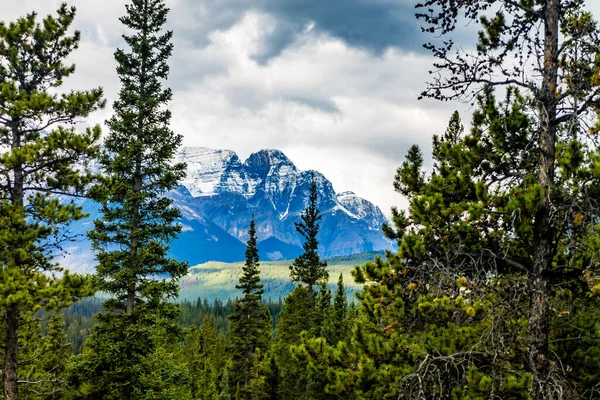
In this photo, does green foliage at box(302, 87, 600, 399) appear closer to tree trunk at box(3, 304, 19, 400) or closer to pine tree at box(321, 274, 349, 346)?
tree trunk at box(3, 304, 19, 400)

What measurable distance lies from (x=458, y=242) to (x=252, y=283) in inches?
1195

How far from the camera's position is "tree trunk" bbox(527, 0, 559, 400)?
22.2ft

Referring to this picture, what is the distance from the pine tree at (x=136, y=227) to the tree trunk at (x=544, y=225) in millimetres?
13727

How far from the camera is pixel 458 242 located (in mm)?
7562

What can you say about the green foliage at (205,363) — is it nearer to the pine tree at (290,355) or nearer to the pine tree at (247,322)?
the pine tree at (247,322)

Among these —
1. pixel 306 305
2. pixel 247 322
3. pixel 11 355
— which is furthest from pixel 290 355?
pixel 11 355

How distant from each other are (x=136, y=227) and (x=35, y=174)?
5309mm

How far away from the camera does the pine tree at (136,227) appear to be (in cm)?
1656

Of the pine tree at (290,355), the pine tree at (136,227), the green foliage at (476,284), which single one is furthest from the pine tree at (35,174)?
the pine tree at (290,355)

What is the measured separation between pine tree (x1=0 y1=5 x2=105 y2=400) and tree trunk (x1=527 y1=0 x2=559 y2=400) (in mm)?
11162

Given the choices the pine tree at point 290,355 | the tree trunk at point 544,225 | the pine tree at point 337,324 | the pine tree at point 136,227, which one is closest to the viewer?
the tree trunk at point 544,225

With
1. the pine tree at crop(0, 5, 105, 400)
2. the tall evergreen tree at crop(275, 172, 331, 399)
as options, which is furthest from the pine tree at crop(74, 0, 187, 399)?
the tall evergreen tree at crop(275, 172, 331, 399)

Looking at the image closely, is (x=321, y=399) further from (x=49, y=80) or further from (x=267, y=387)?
(x=49, y=80)

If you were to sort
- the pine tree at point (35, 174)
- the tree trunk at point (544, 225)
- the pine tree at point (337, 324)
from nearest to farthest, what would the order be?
the tree trunk at point (544, 225)
the pine tree at point (35, 174)
the pine tree at point (337, 324)
